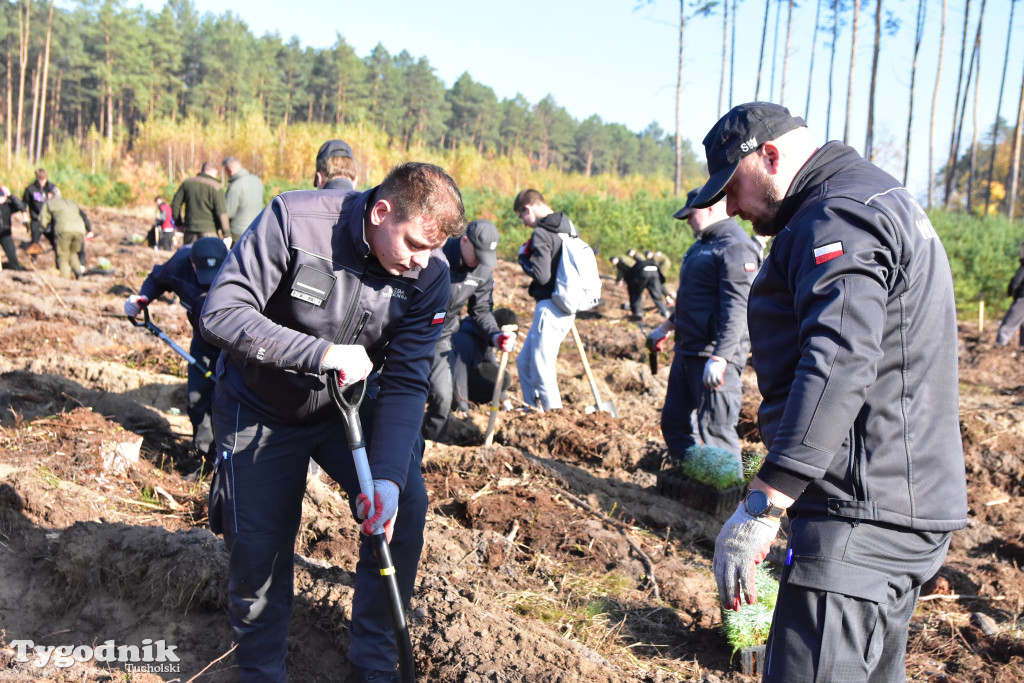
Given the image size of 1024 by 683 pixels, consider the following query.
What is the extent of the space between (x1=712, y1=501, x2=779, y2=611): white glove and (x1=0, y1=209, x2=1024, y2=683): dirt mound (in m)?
1.05

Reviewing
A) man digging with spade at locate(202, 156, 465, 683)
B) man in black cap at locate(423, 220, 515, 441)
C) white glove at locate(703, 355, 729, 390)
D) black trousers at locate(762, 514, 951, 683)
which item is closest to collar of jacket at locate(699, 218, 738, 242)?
white glove at locate(703, 355, 729, 390)

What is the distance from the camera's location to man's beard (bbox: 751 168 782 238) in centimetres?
205

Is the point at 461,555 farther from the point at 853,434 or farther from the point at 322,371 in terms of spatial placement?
the point at 853,434

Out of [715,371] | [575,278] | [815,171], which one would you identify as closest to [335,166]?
[575,278]

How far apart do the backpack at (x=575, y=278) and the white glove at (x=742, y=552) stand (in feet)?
14.3

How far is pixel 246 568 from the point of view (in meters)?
Answer: 2.60

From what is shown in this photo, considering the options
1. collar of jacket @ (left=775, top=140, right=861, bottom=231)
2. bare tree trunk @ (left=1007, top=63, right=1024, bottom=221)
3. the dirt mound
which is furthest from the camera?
bare tree trunk @ (left=1007, top=63, right=1024, bottom=221)

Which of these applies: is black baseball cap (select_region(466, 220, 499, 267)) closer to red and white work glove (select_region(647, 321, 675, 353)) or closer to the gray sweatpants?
the gray sweatpants

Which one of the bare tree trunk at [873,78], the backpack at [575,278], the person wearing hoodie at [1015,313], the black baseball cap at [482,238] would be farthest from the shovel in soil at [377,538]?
the bare tree trunk at [873,78]

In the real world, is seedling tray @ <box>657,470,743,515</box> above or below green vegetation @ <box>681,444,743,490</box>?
below

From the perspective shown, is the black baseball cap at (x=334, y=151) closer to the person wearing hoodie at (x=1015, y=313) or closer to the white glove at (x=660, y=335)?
the white glove at (x=660, y=335)

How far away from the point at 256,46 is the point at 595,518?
239 ft

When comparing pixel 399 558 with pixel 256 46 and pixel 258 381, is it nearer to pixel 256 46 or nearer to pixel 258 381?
pixel 258 381

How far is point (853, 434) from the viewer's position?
6.11 feet
